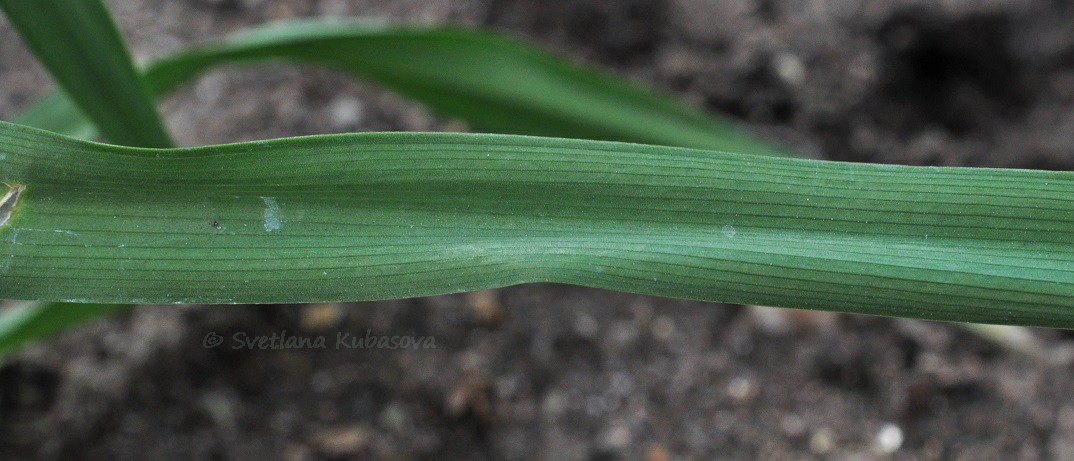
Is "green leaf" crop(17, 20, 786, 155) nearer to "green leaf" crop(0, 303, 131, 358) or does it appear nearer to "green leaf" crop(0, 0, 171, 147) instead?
"green leaf" crop(0, 0, 171, 147)

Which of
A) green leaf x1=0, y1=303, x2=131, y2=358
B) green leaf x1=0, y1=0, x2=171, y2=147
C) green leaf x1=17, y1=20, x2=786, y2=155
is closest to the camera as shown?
green leaf x1=0, y1=0, x2=171, y2=147

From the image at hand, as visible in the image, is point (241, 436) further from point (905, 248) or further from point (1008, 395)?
point (1008, 395)

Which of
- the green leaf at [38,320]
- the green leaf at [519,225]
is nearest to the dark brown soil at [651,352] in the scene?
the green leaf at [38,320]

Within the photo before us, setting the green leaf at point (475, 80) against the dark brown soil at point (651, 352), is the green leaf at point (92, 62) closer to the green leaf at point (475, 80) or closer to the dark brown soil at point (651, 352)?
the green leaf at point (475, 80)

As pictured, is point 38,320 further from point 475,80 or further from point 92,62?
point 475,80

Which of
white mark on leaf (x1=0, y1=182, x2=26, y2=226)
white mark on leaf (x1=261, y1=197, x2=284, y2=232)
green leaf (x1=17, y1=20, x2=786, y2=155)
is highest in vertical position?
green leaf (x1=17, y1=20, x2=786, y2=155)

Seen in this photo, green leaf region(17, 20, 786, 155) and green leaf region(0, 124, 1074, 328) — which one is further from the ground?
green leaf region(17, 20, 786, 155)

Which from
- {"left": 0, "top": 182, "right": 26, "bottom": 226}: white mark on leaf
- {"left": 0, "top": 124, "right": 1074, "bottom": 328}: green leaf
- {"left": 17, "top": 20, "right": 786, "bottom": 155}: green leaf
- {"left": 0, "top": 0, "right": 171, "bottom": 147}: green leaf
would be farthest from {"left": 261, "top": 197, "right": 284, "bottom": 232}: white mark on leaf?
{"left": 17, "top": 20, "right": 786, "bottom": 155}: green leaf
